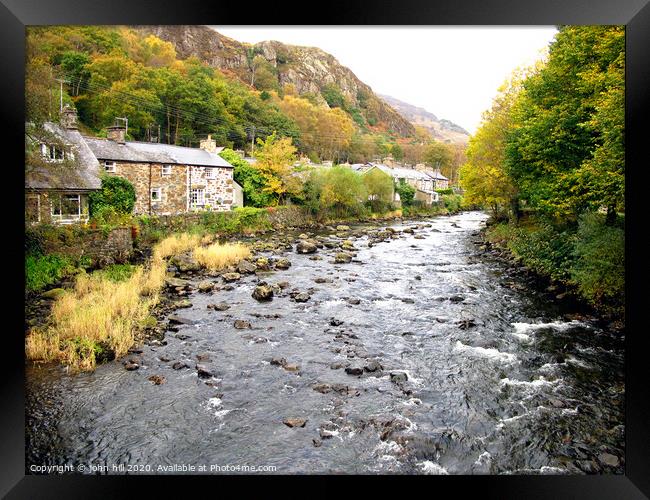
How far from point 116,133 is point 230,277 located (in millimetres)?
8427

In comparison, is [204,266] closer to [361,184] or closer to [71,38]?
[71,38]

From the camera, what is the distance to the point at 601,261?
22.0 ft

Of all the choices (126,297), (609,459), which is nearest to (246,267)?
(126,297)

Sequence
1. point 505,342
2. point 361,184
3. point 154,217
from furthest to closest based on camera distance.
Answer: point 361,184 < point 154,217 < point 505,342

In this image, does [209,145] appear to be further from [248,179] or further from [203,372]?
[203,372]

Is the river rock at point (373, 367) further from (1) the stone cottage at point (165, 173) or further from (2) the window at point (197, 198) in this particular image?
(2) the window at point (197, 198)

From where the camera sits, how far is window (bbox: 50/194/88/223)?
7.95 meters

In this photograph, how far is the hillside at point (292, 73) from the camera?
1113 cm

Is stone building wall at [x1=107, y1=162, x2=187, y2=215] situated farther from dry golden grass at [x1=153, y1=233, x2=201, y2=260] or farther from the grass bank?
the grass bank

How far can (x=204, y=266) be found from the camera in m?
11.6
